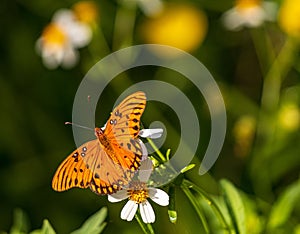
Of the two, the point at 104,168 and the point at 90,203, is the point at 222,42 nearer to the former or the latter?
the point at 90,203

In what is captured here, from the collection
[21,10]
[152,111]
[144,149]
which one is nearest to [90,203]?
[152,111]

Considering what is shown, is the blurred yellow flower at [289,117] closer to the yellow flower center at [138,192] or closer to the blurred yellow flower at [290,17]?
the blurred yellow flower at [290,17]

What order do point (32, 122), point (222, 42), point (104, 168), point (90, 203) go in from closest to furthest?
1. point (104, 168)
2. point (90, 203)
3. point (32, 122)
4. point (222, 42)

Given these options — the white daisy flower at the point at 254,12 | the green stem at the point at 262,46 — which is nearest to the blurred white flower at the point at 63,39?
the white daisy flower at the point at 254,12

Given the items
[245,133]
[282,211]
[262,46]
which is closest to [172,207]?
[282,211]

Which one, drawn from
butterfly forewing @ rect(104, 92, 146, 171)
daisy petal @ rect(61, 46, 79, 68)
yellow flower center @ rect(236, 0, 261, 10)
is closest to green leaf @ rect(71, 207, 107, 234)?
butterfly forewing @ rect(104, 92, 146, 171)
